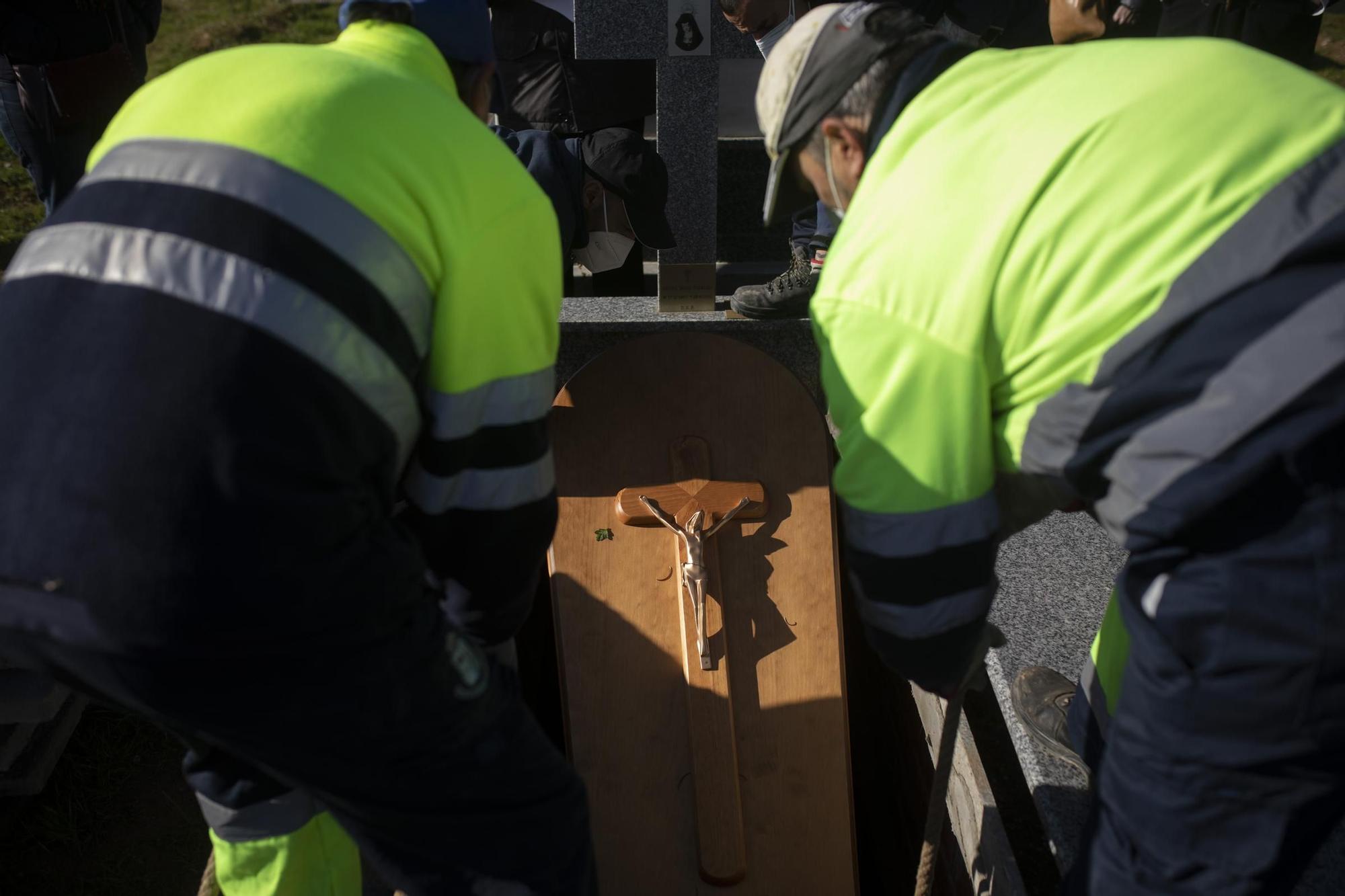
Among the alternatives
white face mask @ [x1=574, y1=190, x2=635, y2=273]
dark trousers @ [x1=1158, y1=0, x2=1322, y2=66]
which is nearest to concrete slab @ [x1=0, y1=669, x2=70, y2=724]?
white face mask @ [x1=574, y1=190, x2=635, y2=273]

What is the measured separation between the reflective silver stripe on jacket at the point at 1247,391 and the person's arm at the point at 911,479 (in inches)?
8.4

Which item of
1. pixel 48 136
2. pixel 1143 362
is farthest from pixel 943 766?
pixel 48 136

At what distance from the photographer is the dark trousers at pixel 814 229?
2973 millimetres

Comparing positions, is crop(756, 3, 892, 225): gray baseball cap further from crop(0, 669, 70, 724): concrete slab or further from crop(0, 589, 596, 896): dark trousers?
crop(0, 669, 70, 724): concrete slab

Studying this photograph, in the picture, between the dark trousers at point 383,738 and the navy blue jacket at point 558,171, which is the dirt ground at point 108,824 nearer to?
→ the dark trousers at point 383,738

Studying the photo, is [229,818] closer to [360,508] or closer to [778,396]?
[360,508]

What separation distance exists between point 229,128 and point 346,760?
726mm

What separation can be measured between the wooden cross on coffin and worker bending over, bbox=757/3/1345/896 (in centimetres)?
81

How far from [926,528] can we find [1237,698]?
1.28ft

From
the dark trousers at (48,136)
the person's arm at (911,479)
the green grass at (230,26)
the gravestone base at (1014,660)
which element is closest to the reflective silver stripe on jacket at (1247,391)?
the person's arm at (911,479)

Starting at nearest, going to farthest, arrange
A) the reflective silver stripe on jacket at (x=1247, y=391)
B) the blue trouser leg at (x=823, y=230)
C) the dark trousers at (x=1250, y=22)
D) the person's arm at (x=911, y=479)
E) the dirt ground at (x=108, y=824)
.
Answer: the reflective silver stripe on jacket at (x=1247, y=391) → the person's arm at (x=911, y=479) → the dirt ground at (x=108, y=824) → the blue trouser leg at (x=823, y=230) → the dark trousers at (x=1250, y=22)

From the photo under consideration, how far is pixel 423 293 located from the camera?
1146 millimetres

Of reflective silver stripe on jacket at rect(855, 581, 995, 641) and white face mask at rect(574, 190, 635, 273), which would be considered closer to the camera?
reflective silver stripe on jacket at rect(855, 581, 995, 641)

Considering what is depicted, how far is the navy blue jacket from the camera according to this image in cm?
252
